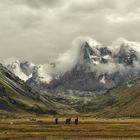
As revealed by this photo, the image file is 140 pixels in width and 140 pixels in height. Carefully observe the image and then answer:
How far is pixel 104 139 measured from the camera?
76375 mm

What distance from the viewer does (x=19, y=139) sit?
7844cm

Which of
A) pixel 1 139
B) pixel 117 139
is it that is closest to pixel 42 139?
pixel 1 139

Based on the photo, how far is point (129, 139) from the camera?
244 ft

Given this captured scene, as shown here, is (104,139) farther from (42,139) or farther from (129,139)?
(42,139)

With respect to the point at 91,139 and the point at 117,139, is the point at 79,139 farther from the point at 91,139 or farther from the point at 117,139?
the point at 117,139

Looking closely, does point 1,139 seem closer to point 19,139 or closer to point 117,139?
point 19,139

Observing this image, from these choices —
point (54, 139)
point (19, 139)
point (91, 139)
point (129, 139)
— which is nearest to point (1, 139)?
point (19, 139)

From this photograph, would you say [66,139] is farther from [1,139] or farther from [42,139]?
[1,139]

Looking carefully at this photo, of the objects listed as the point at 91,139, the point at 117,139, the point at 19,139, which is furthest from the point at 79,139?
the point at 19,139

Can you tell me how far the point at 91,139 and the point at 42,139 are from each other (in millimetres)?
8674

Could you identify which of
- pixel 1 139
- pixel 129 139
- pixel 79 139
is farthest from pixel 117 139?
pixel 1 139

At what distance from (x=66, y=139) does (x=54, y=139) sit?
2.69m

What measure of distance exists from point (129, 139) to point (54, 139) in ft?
42.7

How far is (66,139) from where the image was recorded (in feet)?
249
